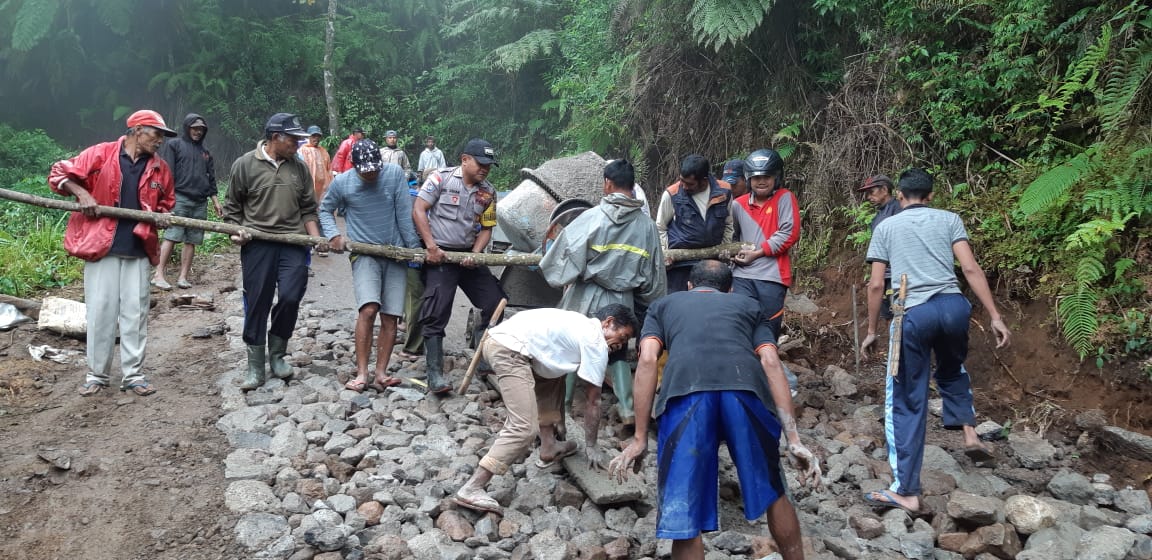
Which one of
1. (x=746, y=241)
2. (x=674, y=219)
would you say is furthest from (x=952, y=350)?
(x=674, y=219)

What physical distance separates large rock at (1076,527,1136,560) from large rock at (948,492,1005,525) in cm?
39

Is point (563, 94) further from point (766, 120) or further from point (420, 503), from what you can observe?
point (420, 503)

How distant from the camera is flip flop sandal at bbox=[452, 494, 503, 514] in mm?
4078

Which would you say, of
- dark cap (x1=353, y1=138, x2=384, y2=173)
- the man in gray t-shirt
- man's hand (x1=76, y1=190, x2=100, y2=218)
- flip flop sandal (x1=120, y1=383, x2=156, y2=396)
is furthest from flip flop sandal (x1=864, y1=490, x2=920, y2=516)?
man's hand (x1=76, y1=190, x2=100, y2=218)

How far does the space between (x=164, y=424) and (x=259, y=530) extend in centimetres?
173

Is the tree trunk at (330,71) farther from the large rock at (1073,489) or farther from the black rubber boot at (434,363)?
the large rock at (1073,489)

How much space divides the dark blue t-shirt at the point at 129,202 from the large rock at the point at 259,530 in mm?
2413

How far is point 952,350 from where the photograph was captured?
4.61 m

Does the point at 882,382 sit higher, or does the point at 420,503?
the point at 882,382

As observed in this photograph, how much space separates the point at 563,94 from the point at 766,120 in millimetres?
7738

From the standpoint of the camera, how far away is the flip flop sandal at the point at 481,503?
4078 millimetres

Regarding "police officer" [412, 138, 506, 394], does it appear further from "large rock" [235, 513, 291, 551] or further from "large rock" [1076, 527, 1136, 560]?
"large rock" [1076, 527, 1136, 560]

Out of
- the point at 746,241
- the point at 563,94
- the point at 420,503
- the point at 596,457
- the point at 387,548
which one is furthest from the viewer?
the point at 563,94

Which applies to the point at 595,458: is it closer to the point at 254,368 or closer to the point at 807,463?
the point at 807,463
